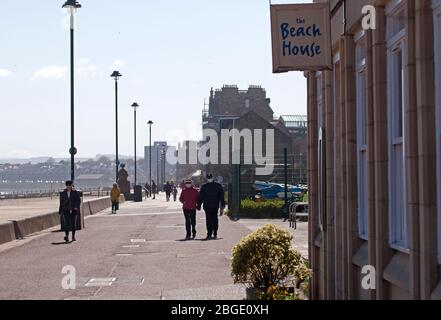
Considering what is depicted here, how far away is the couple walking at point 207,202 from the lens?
26094 millimetres

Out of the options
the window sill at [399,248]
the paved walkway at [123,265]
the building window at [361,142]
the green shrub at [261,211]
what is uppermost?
the building window at [361,142]

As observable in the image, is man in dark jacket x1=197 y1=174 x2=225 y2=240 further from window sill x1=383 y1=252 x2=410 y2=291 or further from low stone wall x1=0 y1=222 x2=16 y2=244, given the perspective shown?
window sill x1=383 y1=252 x2=410 y2=291

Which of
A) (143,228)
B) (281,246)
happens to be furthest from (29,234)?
(281,246)

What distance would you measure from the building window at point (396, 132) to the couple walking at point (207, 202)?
17.2 m

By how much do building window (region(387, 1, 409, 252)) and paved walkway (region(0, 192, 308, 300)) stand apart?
5.02 metres

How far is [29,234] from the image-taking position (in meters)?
28.3

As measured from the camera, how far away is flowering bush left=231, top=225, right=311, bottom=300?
11.2 meters

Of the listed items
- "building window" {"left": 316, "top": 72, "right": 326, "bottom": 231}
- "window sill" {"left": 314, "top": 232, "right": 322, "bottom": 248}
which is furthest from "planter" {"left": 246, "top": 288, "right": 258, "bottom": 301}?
"window sill" {"left": 314, "top": 232, "right": 322, "bottom": 248}

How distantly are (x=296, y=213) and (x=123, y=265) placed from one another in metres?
14.1

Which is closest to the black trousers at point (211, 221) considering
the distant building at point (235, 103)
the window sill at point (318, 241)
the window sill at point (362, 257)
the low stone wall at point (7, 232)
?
the low stone wall at point (7, 232)

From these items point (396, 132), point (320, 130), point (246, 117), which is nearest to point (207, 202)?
point (320, 130)

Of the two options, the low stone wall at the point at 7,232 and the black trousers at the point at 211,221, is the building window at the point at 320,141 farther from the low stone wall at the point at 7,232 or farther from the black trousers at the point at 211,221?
the low stone wall at the point at 7,232

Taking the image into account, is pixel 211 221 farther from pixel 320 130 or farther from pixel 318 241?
pixel 320 130
